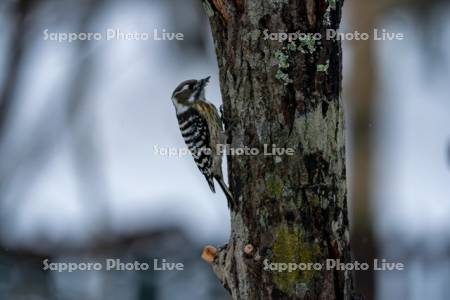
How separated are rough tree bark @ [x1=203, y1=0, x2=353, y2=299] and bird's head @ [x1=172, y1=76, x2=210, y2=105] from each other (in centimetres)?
140

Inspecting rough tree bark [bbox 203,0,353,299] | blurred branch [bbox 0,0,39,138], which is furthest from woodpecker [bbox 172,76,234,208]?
blurred branch [bbox 0,0,39,138]

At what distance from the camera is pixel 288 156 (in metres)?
2.79

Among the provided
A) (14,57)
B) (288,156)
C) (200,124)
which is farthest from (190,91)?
(14,57)

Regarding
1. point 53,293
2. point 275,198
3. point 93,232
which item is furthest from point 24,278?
point 275,198

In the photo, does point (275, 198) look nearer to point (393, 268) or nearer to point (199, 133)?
point (199, 133)

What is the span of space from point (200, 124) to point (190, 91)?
182 millimetres

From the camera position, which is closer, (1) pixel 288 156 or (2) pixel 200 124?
(1) pixel 288 156

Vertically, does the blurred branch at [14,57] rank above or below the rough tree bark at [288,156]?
above

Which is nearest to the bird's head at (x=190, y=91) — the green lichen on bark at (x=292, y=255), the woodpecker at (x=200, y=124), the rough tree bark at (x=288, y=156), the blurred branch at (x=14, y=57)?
the woodpecker at (x=200, y=124)

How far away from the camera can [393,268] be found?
5.37 metres

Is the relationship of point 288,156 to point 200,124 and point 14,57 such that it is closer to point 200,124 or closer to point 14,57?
point 200,124

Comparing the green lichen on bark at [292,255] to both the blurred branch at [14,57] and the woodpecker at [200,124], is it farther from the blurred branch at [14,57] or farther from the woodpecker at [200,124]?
the blurred branch at [14,57]

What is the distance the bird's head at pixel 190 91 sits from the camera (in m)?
4.27

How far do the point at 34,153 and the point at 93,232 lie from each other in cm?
76
